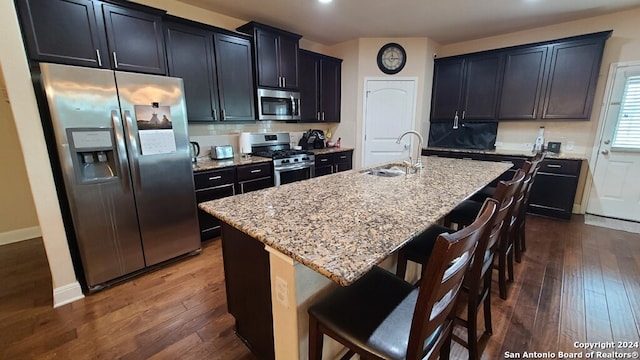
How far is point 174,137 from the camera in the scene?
2.29 meters

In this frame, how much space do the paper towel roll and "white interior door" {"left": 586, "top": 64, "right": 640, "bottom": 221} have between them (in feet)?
15.4

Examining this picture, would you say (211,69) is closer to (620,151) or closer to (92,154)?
(92,154)

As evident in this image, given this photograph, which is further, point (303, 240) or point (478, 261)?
point (478, 261)

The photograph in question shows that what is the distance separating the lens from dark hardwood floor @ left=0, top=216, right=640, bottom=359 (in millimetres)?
1570

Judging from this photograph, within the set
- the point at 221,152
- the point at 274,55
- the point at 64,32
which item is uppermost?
the point at 274,55

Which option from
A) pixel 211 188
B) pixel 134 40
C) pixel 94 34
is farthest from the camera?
pixel 211 188

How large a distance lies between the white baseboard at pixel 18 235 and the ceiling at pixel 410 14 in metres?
3.26

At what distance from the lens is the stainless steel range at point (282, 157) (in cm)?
335

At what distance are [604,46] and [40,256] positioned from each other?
22.5 feet

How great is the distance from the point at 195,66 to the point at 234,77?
1.49 feet

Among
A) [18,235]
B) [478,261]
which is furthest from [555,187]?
[18,235]

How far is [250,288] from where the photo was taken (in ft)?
4.36

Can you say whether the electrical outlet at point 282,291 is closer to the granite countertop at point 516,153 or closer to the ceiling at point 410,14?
the ceiling at point 410,14

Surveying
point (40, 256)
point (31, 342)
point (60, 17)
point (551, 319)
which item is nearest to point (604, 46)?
point (551, 319)
